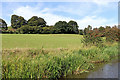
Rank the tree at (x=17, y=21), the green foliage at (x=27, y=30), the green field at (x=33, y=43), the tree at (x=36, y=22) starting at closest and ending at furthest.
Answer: the green field at (x=33, y=43), the green foliage at (x=27, y=30), the tree at (x=17, y=21), the tree at (x=36, y=22)

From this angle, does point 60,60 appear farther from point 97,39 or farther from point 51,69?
point 97,39

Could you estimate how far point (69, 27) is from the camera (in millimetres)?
41625

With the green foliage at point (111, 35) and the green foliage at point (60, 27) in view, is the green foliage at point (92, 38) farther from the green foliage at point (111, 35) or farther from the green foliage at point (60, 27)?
the green foliage at point (60, 27)

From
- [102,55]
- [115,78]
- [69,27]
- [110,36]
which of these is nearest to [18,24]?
[69,27]

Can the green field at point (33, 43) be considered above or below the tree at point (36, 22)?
below

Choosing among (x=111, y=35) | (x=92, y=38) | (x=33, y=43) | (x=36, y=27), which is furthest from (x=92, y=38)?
(x=36, y=27)

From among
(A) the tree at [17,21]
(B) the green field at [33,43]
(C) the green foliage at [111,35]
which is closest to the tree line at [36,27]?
(A) the tree at [17,21]

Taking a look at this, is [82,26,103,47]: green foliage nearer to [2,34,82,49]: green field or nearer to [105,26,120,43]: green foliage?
[2,34,82,49]: green field

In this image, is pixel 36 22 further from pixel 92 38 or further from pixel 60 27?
pixel 92 38

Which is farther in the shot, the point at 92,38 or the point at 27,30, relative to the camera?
the point at 27,30

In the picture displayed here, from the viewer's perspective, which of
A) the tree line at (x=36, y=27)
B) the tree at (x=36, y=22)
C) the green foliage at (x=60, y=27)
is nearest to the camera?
the tree line at (x=36, y=27)

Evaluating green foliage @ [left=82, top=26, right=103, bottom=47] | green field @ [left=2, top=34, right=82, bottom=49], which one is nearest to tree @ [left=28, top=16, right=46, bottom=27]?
green field @ [left=2, top=34, right=82, bottom=49]

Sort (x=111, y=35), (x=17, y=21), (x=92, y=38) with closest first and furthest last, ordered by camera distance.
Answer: (x=92, y=38) < (x=111, y=35) < (x=17, y=21)

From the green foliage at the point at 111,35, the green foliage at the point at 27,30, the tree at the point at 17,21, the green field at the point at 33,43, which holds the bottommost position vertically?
the green field at the point at 33,43
